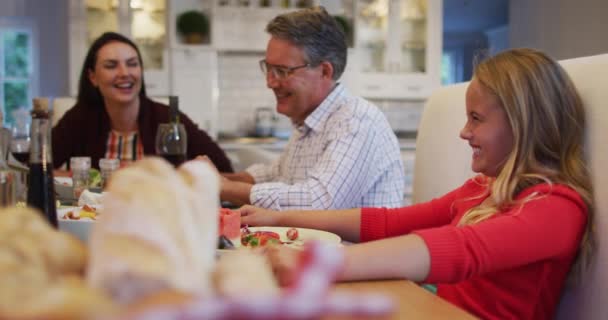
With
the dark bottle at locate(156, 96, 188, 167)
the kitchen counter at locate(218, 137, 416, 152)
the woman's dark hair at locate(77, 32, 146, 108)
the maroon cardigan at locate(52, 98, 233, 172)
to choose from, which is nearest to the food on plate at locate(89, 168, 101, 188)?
the dark bottle at locate(156, 96, 188, 167)

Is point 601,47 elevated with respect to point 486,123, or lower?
elevated

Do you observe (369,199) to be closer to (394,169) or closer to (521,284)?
(394,169)

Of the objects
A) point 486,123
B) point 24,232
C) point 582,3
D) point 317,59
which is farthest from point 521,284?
point 582,3

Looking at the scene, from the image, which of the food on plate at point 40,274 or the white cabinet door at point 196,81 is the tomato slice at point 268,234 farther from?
the white cabinet door at point 196,81

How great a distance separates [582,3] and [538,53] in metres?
5.03

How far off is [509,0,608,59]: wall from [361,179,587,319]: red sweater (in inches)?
176

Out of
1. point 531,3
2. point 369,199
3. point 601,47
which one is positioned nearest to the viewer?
point 369,199

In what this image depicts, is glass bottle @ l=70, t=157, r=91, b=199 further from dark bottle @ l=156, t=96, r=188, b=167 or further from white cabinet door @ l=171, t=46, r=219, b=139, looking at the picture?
white cabinet door @ l=171, t=46, r=219, b=139

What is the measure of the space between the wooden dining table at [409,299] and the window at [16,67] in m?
7.21

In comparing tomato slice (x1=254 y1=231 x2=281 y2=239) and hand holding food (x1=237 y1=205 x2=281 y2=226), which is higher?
tomato slice (x1=254 y1=231 x2=281 y2=239)

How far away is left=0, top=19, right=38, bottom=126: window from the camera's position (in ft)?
23.9

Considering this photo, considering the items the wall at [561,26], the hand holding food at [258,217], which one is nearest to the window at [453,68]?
the wall at [561,26]

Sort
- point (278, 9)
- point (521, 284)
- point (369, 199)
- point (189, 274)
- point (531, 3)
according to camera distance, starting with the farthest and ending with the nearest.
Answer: point (531, 3)
point (278, 9)
point (369, 199)
point (521, 284)
point (189, 274)

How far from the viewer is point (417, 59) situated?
6.01 m
